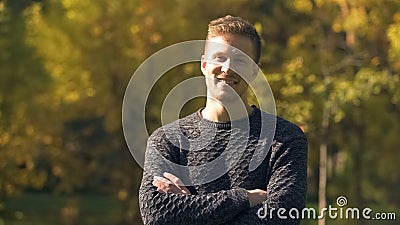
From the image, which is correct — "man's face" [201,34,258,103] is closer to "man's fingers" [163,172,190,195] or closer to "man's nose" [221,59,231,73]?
"man's nose" [221,59,231,73]

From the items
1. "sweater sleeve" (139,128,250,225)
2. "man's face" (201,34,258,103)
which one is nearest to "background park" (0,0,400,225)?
"sweater sleeve" (139,128,250,225)

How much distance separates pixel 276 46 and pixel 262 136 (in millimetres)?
10343

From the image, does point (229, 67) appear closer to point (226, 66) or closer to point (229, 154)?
point (226, 66)

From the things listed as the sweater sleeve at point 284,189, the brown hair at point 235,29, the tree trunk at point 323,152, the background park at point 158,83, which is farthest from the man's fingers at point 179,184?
the tree trunk at point 323,152

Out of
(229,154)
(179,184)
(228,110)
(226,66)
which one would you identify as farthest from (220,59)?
(179,184)

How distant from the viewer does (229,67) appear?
2.34m

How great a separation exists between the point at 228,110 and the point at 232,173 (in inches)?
7.3

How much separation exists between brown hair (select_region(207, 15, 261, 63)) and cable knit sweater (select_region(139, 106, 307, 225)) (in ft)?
0.68

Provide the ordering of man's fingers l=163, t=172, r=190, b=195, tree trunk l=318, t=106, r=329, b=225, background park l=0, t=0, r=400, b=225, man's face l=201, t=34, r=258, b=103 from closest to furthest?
1. man's face l=201, t=34, r=258, b=103
2. man's fingers l=163, t=172, r=190, b=195
3. tree trunk l=318, t=106, r=329, b=225
4. background park l=0, t=0, r=400, b=225

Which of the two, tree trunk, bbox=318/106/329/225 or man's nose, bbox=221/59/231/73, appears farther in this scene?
tree trunk, bbox=318/106/329/225

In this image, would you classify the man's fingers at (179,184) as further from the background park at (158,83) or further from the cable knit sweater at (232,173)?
the background park at (158,83)

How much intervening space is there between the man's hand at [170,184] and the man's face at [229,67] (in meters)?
0.29

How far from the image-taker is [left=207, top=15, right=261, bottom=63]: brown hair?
7.79 ft

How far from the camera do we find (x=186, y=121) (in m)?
2.50
